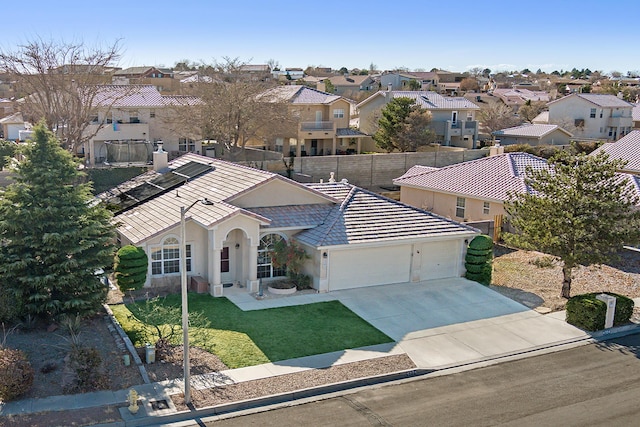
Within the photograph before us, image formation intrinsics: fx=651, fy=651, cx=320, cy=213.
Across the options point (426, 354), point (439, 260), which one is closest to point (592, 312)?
point (426, 354)

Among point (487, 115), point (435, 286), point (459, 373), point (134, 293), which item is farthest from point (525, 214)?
point (487, 115)

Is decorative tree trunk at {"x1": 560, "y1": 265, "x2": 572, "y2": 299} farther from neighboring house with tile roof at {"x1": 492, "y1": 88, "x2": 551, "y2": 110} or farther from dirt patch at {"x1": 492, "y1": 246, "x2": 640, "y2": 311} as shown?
neighboring house with tile roof at {"x1": 492, "y1": 88, "x2": 551, "y2": 110}

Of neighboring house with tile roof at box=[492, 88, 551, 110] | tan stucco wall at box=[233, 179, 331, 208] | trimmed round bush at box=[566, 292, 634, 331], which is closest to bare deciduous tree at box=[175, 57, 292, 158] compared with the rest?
tan stucco wall at box=[233, 179, 331, 208]

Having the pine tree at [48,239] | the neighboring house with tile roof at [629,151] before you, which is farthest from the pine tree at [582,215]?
the neighboring house with tile roof at [629,151]

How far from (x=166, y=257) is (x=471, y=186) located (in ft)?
63.7

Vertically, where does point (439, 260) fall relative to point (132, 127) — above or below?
below

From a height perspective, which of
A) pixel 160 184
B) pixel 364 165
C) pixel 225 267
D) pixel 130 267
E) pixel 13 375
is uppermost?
pixel 160 184

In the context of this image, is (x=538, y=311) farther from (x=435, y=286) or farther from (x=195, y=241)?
(x=195, y=241)

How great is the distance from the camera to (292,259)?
26.0 m

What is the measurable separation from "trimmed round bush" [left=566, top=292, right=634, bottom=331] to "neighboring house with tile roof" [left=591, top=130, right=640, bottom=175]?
2009cm

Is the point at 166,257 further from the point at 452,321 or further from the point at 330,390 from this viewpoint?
the point at 452,321

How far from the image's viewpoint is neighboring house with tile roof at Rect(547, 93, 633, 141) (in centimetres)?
7951

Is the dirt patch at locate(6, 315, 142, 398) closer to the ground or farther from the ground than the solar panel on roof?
closer to the ground

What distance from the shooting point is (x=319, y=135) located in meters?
61.6
